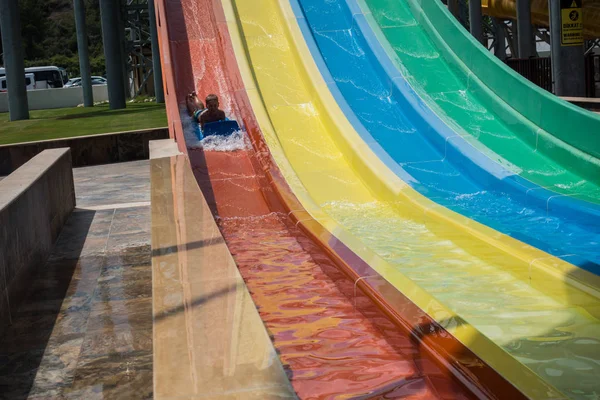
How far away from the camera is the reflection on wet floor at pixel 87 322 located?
3848 mm

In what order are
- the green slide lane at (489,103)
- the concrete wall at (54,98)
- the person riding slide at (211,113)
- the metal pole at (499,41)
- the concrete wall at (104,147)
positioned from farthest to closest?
the concrete wall at (54,98) → the metal pole at (499,41) → the concrete wall at (104,147) → the person riding slide at (211,113) → the green slide lane at (489,103)

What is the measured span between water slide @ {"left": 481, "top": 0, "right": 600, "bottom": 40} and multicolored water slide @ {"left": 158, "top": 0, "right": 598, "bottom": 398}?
15690 millimetres

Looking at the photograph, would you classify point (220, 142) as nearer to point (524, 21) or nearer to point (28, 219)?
point (28, 219)

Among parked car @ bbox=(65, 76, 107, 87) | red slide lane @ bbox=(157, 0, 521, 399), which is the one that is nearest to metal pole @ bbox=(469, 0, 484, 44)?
red slide lane @ bbox=(157, 0, 521, 399)

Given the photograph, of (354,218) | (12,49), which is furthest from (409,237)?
(12,49)

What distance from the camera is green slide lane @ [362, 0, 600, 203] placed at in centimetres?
797

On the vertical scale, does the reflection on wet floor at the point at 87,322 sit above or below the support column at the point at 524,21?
below

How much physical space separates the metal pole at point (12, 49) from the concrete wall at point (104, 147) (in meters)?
6.92

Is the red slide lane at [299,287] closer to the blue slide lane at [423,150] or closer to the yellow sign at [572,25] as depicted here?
the blue slide lane at [423,150]

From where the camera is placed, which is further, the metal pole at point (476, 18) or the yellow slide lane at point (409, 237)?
the metal pole at point (476, 18)

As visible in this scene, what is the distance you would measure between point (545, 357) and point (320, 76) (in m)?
6.18

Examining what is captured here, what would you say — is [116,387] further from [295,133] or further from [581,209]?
[295,133]

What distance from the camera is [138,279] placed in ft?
18.7

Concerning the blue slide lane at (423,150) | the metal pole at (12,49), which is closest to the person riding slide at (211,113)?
the blue slide lane at (423,150)
